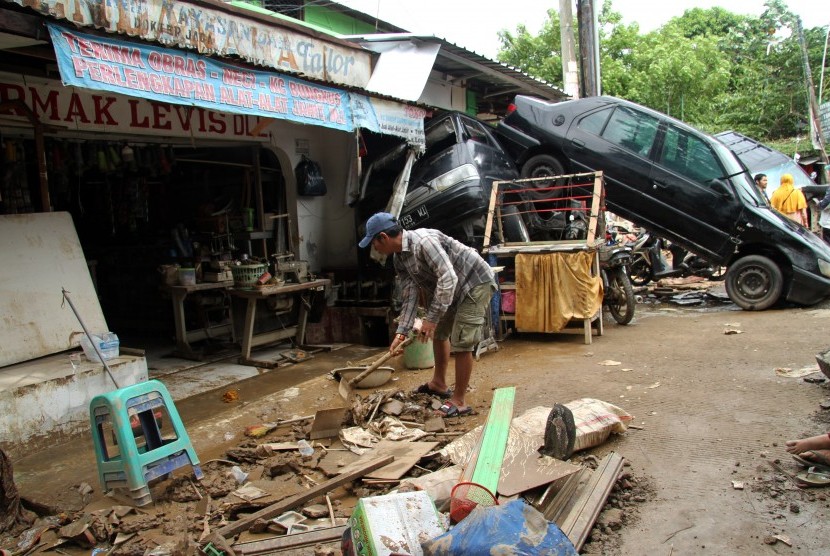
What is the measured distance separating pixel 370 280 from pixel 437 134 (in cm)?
223

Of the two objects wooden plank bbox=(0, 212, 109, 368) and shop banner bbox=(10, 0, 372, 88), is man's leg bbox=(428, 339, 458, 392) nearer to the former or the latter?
wooden plank bbox=(0, 212, 109, 368)

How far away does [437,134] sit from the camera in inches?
339

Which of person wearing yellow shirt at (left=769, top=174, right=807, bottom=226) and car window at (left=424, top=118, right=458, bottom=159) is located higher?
car window at (left=424, top=118, right=458, bottom=159)

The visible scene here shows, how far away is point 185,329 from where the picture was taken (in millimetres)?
7652

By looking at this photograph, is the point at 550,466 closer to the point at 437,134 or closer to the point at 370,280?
the point at 370,280

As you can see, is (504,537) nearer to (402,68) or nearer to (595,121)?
(402,68)

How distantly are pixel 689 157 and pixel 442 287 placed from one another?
211 inches

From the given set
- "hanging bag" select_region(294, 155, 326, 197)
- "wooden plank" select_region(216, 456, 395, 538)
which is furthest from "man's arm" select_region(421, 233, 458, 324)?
"hanging bag" select_region(294, 155, 326, 197)

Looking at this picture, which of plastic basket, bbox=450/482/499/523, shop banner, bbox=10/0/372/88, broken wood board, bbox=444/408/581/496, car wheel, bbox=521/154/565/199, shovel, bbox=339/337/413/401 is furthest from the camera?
car wheel, bbox=521/154/565/199

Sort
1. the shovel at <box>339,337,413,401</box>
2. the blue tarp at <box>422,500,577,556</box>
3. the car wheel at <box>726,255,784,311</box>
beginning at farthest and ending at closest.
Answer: the car wheel at <box>726,255,784,311</box>
the shovel at <box>339,337,413,401</box>
the blue tarp at <box>422,500,577,556</box>

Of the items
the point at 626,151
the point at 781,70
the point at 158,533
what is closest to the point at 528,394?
the point at 158,533

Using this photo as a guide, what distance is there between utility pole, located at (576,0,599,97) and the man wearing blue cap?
7.57 metres

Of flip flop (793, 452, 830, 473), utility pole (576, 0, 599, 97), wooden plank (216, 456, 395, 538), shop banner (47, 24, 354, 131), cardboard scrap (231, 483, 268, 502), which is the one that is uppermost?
utility pole (576, 0, 599, 97)

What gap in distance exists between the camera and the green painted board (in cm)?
342
